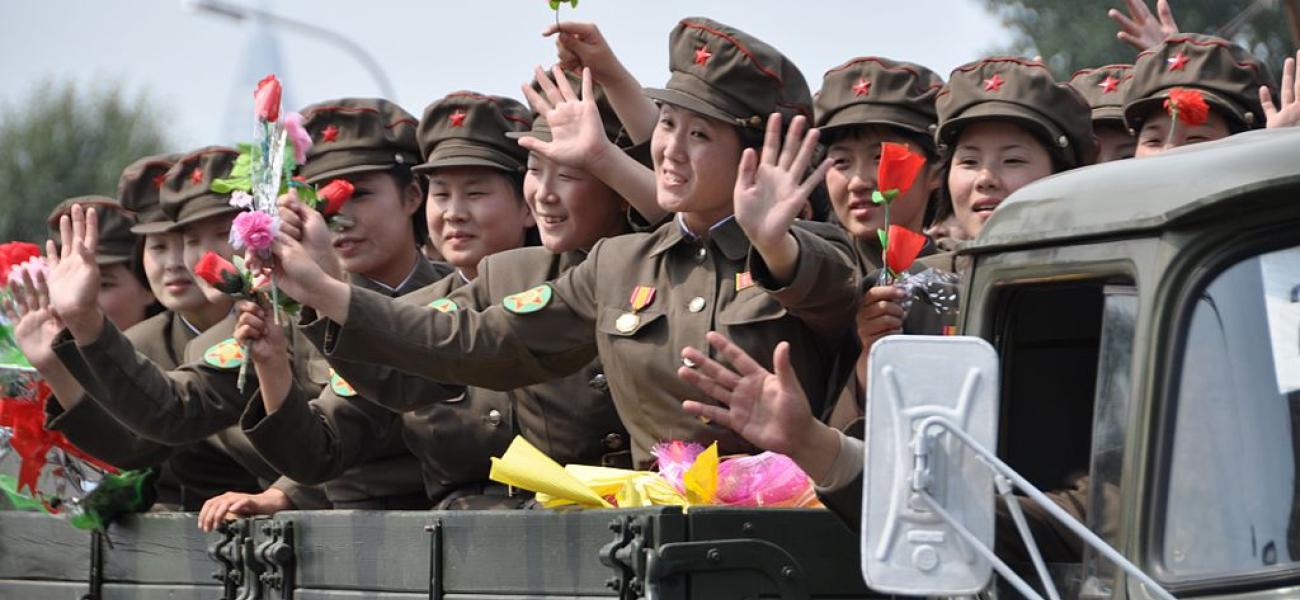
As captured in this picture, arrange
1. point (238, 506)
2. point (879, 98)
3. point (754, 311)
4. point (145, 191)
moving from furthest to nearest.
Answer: point (145, 191) < point (238, 506) < point (879, 98) < point (754, 311)

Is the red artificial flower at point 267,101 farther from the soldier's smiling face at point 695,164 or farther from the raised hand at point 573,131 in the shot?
the soldier's smiling face at point 695,164

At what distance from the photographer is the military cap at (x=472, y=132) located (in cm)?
730

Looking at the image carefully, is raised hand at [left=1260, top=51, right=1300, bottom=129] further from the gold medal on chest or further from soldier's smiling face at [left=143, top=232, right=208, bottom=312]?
soldier's smiling face at [left=143, top=232, right=208, bottom=312]

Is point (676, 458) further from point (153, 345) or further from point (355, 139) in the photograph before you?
point (153, 345)

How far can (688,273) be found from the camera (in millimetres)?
5547

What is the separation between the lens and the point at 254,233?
5688 mm

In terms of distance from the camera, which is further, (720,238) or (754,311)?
(720,238)

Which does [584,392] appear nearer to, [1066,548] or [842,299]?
[842,299]

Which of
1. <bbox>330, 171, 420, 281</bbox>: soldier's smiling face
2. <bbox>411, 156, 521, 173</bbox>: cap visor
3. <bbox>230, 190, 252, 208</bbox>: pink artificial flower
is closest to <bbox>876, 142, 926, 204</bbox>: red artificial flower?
<bbox>230, 190, 252, 208</bbox>: pink artificial flower

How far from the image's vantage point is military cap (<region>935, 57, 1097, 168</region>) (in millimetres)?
5934

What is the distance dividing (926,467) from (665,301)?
220 cm

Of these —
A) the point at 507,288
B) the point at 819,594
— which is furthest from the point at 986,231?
the point at 507,288

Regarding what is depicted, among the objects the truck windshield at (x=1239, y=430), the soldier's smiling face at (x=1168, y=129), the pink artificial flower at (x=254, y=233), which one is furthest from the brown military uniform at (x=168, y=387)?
the truck windshield at (x=1239, y=430)

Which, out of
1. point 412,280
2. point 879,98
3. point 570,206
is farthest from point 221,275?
point 879,98
